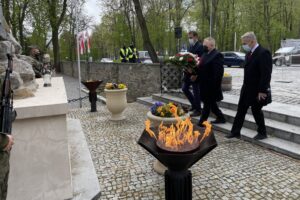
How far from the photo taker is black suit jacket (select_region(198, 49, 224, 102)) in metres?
5.56

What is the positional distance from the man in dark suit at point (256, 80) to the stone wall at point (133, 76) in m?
5.63

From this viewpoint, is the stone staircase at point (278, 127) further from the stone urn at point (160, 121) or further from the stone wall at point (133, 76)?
the stone wall at point (133, 76)

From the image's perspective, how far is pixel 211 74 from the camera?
5582 millimetres

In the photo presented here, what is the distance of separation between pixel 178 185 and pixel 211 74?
3.49 meters

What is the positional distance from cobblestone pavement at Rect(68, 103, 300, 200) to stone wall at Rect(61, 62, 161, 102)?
5244 mm

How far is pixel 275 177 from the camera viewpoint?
3.82m

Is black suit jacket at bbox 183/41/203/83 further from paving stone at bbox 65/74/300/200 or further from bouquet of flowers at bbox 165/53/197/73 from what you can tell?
paving stone at bbox 65/74/300/200

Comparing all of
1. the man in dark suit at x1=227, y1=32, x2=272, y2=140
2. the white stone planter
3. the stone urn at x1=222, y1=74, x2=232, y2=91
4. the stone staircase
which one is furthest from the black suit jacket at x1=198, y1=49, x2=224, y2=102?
the stone urn at x1=222, y1=74, x2=232, y2=91

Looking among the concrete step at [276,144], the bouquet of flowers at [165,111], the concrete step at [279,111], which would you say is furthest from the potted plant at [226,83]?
the bouquet of flowers at [165,111]

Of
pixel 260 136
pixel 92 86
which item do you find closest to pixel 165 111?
pixel 260 136

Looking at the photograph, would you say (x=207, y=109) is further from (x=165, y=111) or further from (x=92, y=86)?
(x=92, y=86)

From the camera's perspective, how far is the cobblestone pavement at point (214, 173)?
135 inches

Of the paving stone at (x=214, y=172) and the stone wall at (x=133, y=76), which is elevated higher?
the stone wall at (x=133, y=76)

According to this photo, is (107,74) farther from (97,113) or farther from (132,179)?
(132,179)
